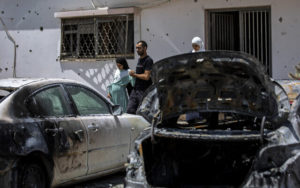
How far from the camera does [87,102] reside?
6863 mm

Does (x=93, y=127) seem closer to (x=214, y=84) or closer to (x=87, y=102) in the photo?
(x=87, y=102)

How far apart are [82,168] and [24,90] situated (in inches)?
44.3

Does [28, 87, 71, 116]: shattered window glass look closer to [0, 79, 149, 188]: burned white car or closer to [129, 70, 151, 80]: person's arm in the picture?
[0, 79, 149, 188]: burned white car

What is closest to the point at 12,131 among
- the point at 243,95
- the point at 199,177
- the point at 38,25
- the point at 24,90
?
the point at 24,90

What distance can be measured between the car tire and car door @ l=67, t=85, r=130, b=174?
83cm

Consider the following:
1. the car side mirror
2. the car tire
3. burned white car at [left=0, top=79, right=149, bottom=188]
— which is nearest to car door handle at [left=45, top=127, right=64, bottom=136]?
burned white car at [left=0, top=79, right=149, bottom=188]

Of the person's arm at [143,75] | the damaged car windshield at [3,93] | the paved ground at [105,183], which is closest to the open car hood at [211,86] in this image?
the damaged car windshield at [3,93]

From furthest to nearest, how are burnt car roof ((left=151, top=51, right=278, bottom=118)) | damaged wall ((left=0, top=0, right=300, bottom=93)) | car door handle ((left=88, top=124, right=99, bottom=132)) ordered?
damaged wall ((left=0, top=0, right=300, bottom=93)) → car door handle ((left=88, top=124, right=99, bottom=132)) → burnt car roof ((left=151, top=51, right=278, bottom=118))

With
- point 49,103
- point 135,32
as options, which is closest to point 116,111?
point 49,103

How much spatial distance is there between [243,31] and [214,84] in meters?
6.46

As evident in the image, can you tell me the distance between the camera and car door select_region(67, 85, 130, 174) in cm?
656

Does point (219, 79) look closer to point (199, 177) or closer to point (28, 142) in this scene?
point (199, 177)

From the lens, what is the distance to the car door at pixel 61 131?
19.4 feet

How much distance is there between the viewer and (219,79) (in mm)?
4965
